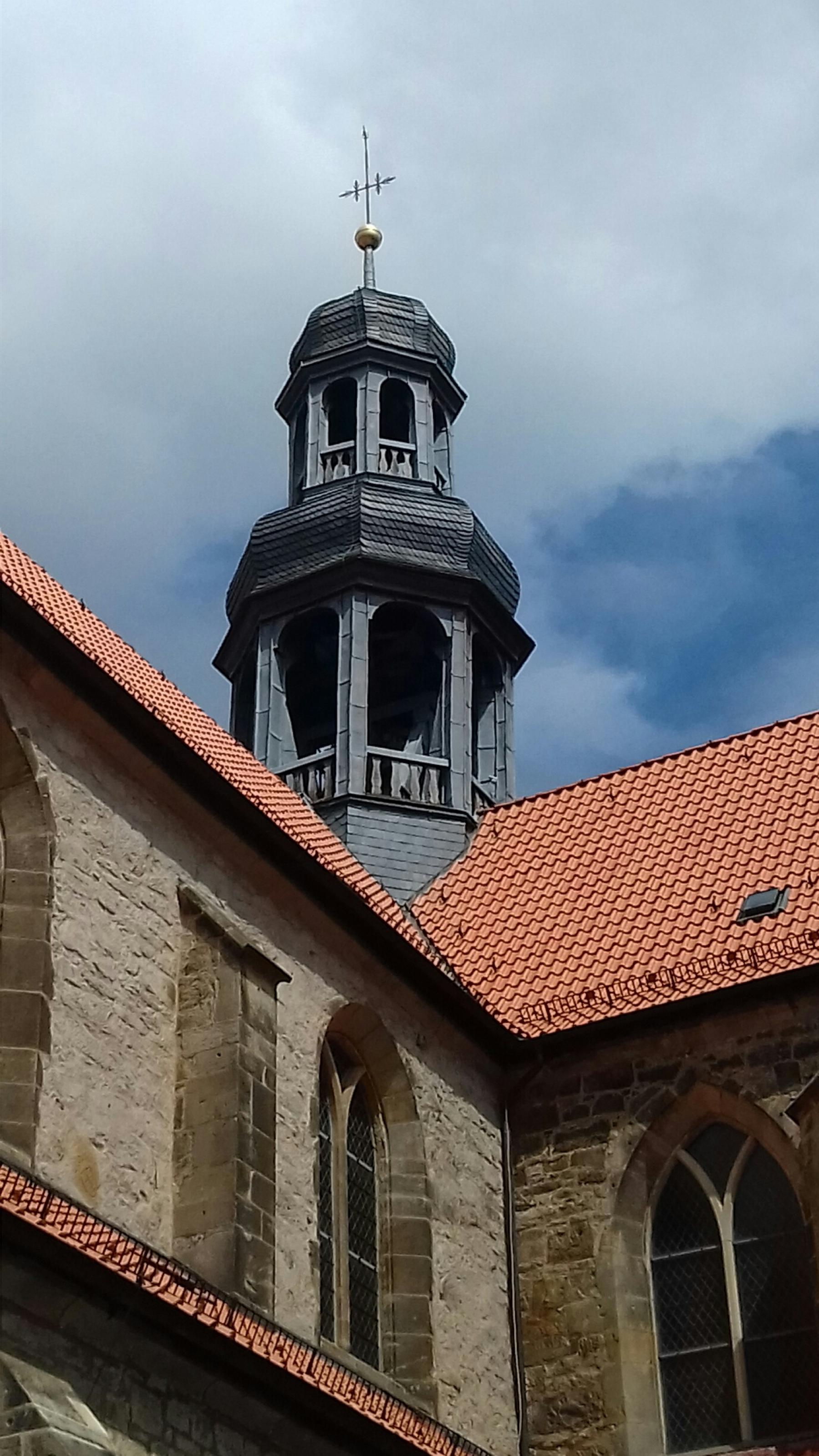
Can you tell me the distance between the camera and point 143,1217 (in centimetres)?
1120

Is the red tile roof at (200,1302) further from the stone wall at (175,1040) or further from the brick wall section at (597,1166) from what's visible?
the brick wall section at (597,1166)

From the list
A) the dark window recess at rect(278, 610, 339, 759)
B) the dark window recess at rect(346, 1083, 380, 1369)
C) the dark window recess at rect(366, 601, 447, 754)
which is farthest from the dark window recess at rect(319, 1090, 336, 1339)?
the dark window recess at rect(278, 610, 339, 759)

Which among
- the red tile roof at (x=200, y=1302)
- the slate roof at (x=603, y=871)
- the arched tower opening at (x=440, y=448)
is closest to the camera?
the red tile roof at (x=200, y=1302)

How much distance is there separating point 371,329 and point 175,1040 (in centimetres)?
1156

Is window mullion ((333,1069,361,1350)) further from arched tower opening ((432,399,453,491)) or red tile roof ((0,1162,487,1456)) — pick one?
arched tower opening ((432,399,453,491))

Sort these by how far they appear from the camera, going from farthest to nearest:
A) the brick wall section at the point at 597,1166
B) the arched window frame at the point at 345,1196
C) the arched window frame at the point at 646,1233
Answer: the brick wall section at the point at 597,1166, the arched window frame at the point at 646,1233, the arched window frame at the point at 345,1196

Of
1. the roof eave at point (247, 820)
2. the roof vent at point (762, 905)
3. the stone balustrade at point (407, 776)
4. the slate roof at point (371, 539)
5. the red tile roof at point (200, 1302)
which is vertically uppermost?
the slate roof at point (371, 539)

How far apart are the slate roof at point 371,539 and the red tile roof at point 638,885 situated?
2.60 m

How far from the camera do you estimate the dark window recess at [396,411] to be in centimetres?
2198

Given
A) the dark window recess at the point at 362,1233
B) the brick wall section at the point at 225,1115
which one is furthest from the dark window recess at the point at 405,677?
the brick wall section at the point at 225,1115

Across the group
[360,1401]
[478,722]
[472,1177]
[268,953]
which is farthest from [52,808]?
[478,722]

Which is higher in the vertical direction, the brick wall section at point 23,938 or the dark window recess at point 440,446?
the dark window recess at point 440,446

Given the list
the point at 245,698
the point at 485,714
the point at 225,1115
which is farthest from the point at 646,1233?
the point at 245,698

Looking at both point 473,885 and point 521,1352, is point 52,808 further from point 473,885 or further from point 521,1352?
point 473,885
